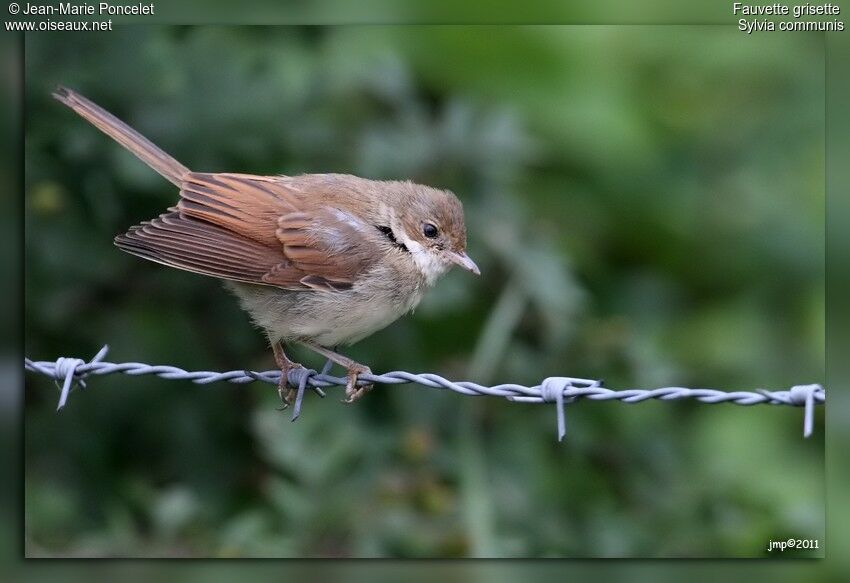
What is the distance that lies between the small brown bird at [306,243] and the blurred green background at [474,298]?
1.87 ft

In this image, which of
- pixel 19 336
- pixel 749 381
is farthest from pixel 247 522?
pixel 749 381

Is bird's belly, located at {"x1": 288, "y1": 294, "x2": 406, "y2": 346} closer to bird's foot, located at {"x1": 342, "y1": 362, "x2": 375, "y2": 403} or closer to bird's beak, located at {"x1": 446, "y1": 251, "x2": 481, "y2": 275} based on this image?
bird's foot, located at {"x1": 342, "y1": 362, "x2": 375, "y2": 403}

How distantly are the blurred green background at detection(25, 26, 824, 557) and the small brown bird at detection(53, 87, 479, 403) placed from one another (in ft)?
1.87

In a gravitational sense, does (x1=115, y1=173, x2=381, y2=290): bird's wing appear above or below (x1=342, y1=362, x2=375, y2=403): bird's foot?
above

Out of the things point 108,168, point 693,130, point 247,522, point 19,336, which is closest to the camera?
point 19,336

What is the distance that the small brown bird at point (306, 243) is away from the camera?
551 centimetres

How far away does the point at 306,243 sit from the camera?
5.60 m

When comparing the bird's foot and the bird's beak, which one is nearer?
the bird's foot

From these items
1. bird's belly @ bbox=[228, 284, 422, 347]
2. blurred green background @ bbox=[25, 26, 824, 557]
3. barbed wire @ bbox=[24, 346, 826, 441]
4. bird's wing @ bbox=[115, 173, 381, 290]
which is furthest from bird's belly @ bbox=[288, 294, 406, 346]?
blurred green background @ bbox=[25, 26, 824, 557]

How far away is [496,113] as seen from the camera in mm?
6785

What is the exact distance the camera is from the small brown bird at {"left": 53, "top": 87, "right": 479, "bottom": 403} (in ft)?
18.1

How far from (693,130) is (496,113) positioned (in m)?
1.48

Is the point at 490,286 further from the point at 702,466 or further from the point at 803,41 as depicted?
the point at 803,41

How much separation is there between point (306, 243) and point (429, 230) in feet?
2.16
